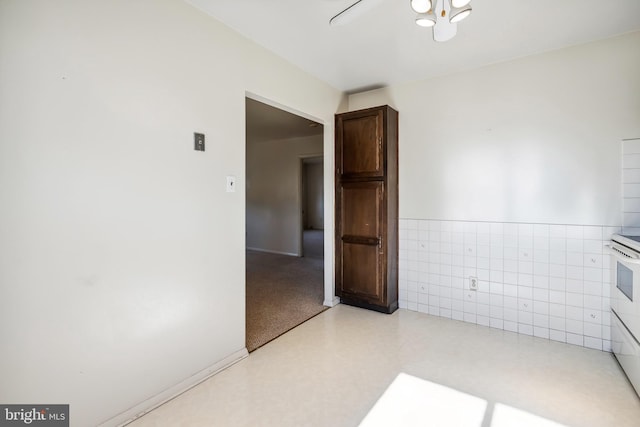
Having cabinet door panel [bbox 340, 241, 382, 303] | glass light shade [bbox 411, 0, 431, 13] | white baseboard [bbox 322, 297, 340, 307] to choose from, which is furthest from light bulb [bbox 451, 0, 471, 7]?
white baseboard [bbox 322, 297, 340, 307]

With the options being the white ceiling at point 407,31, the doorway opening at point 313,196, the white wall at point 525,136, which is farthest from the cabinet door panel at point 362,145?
the doorway opening at point 313,196

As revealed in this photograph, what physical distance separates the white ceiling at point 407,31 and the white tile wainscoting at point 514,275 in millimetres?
1503

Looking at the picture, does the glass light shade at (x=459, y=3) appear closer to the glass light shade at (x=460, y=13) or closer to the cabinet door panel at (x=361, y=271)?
the glass light shade at (x=460, y=13)

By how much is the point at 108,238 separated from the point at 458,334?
2.77 metres

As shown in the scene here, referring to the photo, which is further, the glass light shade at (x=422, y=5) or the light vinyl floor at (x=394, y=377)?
the light vinyl floor at (x=394, y=377)

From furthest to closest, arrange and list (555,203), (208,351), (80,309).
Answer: (555,203) < (208,351) < (80,309)

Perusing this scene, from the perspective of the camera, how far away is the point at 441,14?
5.14ft

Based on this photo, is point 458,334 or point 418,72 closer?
point 458,334

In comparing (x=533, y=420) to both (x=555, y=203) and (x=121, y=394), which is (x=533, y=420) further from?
(x=121, y=394)

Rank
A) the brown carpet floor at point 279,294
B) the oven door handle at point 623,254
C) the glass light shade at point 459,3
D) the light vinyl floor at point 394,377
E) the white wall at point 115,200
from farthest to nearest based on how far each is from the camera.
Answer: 1. the brown carpet floor at point 279,294
2. the oven door handle at point 623,254
3. the light vinyl floor at point 394,377
4. the glass light shade at point 459,3
5. the white wall at point 115,200

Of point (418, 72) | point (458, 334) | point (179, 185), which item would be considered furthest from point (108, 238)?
point (418, 72)

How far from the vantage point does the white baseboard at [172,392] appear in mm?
1575

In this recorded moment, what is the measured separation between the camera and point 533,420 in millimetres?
1594

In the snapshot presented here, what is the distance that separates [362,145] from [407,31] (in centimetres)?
116
